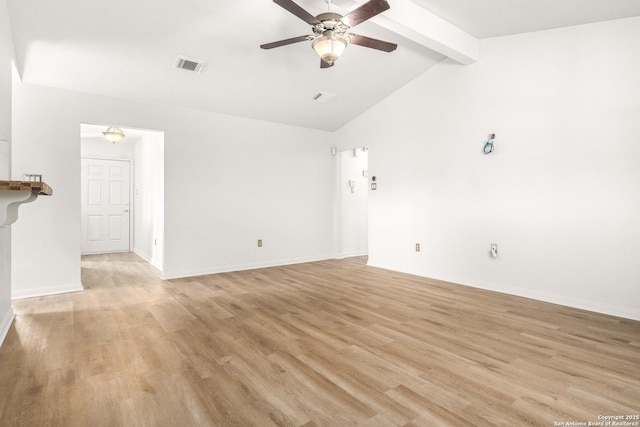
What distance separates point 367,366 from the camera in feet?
7.21

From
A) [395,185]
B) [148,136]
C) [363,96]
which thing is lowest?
[395,185]

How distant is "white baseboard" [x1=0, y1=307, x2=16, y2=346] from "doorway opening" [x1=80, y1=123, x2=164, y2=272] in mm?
3268

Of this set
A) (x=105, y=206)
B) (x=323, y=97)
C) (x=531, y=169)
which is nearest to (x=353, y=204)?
(x=323, y=97)

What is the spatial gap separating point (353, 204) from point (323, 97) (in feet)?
8.40

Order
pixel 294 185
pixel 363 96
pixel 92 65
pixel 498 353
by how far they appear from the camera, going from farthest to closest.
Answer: pixel 294 185 < pixel 363 96 < pixel 92 65 < pixel 498 353

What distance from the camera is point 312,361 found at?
2.27m

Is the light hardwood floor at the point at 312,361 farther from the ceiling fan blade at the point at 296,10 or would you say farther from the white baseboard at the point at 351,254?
the white baseboard at the point at 351,254

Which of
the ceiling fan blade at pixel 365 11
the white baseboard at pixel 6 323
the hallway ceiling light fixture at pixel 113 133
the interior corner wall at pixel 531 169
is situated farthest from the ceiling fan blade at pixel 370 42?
the hallway ceiling light fixture at pixel 113 133

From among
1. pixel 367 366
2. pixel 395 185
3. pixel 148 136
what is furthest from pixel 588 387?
pixel 148 136

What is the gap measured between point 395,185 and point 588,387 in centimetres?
378

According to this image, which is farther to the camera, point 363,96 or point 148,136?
point 148,136

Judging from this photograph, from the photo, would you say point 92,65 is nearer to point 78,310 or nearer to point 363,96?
point 78,310

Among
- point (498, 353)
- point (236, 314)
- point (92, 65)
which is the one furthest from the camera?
point (92, 65)

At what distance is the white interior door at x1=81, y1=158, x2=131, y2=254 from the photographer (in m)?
7.12
